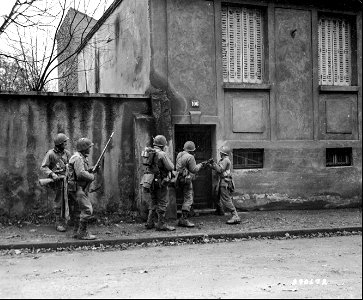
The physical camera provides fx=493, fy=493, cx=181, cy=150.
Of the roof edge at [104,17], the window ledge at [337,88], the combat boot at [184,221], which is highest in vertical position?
the roof edge at [104,17]

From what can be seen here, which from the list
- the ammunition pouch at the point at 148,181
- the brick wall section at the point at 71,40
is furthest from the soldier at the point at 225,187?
the brick wall section at the point at 71,40

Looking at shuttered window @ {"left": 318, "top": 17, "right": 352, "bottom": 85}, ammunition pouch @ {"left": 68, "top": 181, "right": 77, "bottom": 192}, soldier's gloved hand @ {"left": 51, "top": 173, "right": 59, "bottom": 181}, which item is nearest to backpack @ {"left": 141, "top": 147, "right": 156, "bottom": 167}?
ammunition pouch @ {"left": 68, "top": 181, "right": 77, "bottom": 192}

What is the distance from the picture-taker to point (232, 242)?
9594mm

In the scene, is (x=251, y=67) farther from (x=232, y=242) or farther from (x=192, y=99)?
(x=232, y=242)

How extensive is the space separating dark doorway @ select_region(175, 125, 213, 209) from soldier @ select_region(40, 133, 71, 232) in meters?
3.24

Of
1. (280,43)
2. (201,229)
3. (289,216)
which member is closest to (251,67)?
(280,43)

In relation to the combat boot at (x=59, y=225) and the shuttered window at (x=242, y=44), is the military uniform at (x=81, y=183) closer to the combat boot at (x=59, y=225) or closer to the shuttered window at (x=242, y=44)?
the combat boot at (x=59, y=225)

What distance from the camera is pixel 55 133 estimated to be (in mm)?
11289

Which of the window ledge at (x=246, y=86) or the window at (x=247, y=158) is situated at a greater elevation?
the window ledge at (x=246, y=86)

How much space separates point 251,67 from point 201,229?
16.4ft

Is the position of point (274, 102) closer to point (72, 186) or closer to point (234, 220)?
point (234, 220)

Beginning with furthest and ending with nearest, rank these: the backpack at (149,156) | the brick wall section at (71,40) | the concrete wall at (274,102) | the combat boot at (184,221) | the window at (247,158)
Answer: the brick wall section at (71,40)
the window at (247,158)
the concrete wall at (274,102)
the combat boot at (184,221)
the backpack at (149,156)

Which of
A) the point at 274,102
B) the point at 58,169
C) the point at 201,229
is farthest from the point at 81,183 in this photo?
the point at 274,102

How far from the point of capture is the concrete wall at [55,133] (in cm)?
1095
